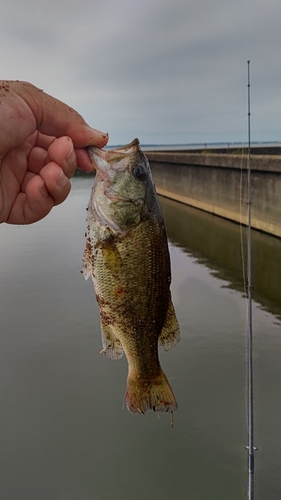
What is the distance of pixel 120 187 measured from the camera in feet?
6.75

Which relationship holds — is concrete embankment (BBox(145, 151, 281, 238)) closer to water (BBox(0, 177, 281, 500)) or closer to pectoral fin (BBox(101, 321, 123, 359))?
water (BBox(0, 177, 281, 500))

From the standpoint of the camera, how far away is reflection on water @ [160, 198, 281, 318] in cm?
872

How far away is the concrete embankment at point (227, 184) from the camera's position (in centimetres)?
1199

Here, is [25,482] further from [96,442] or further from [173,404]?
[173,404]

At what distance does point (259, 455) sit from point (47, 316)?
409cm

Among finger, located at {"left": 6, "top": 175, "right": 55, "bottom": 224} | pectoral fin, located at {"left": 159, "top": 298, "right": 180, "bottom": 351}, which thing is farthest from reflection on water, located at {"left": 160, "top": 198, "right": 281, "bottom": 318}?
finger, located at {"left": 6, "top": 175, "right": 55, "bottom": 224}

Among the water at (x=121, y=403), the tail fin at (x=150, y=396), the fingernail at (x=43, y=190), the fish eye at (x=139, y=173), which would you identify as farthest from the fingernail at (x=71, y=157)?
the water at (x=121, y=403)

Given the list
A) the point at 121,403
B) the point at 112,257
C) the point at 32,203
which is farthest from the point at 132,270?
the point at 121,403

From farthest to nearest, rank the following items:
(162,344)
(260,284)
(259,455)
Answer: (260,284) → (259,455) → (162,344)

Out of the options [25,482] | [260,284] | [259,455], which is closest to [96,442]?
[25,482]

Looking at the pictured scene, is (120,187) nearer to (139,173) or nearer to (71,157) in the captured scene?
(139,173)

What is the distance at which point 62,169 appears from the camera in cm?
209

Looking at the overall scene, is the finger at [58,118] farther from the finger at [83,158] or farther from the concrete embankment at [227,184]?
the concrete embankment at [227,184]

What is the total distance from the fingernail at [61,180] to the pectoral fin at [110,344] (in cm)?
71
